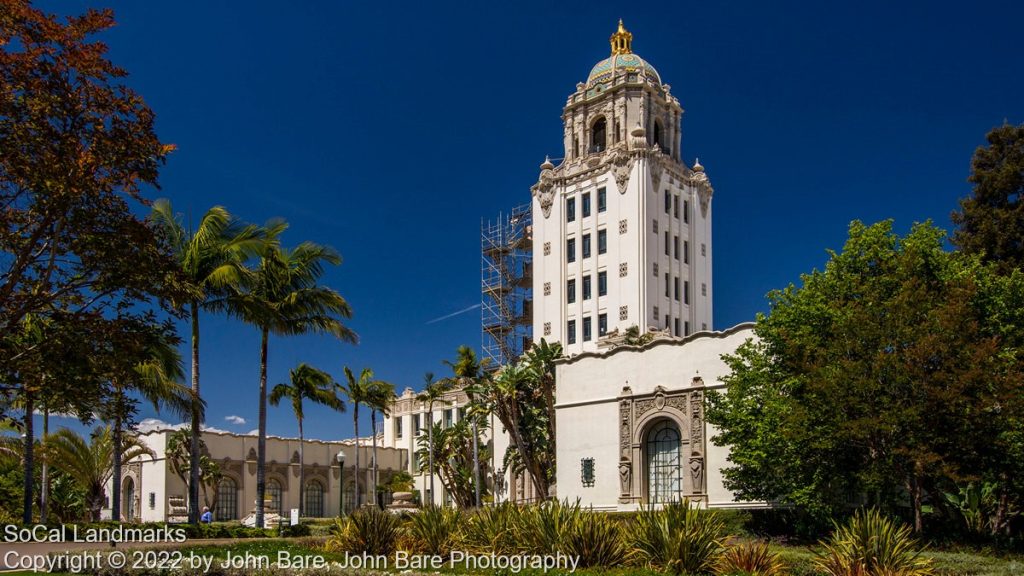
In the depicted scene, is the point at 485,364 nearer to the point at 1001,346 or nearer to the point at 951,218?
the point at 951,218

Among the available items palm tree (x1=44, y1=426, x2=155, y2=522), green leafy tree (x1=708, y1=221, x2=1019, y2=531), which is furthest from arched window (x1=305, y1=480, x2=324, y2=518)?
green leafy tree (x1=708, y1=221, x2=1019, y2=531)

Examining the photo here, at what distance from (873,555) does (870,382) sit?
882 cm

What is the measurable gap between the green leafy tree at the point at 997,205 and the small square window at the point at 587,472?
54.8 ft

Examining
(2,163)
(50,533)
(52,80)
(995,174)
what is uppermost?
(995,174)

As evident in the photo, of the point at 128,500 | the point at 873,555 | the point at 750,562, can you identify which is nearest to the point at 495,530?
the point at 750,562

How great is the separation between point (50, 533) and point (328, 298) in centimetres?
1364

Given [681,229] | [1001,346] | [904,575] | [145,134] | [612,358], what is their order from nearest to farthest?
[904,575] < [145,134] < [1001,346] < [612,358] < [681,229]

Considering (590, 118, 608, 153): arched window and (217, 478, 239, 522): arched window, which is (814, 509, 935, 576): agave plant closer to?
(217, 478, 239, 522): arched window

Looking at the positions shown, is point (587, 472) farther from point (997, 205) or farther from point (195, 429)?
point (997, 205)

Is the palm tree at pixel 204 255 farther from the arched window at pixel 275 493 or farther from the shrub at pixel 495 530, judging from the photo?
the arched window at pixel 275 493

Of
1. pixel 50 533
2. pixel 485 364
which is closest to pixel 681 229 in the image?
pixel 485 364

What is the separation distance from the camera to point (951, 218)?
36.6m

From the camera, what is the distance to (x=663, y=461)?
36.7 metres

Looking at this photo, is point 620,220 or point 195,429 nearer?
point 195,429
